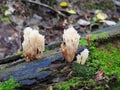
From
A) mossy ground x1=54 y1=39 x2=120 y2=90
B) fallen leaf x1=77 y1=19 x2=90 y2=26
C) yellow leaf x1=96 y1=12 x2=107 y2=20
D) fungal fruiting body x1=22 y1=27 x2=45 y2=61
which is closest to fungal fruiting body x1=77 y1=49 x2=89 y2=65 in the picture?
mossy ground x1=54 y1=39 x2=120 y2=90

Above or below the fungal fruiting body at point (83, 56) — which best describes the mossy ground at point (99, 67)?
below

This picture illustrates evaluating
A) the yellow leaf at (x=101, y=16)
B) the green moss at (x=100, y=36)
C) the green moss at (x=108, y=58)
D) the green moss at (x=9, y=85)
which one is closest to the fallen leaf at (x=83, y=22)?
the yellow leaf at (x=101, y=16)

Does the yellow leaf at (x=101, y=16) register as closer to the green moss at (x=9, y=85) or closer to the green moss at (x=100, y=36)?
the green moss at (x=100, y=36)

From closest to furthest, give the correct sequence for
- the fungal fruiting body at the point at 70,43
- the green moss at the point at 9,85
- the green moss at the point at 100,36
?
the green moss at the point at 9,85
the fungal fruiting body at the point at 70,43
the green moss at the point at 100,36

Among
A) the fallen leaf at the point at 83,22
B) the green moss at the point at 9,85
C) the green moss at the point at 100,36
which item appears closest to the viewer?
the green moss at the point at 9,85

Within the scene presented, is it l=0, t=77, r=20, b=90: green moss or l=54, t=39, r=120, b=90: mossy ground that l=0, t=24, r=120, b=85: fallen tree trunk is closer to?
l=0, t=77, r=20, b=90: green moss

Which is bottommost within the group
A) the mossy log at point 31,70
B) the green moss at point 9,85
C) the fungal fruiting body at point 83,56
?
the green moss at point 9,85
